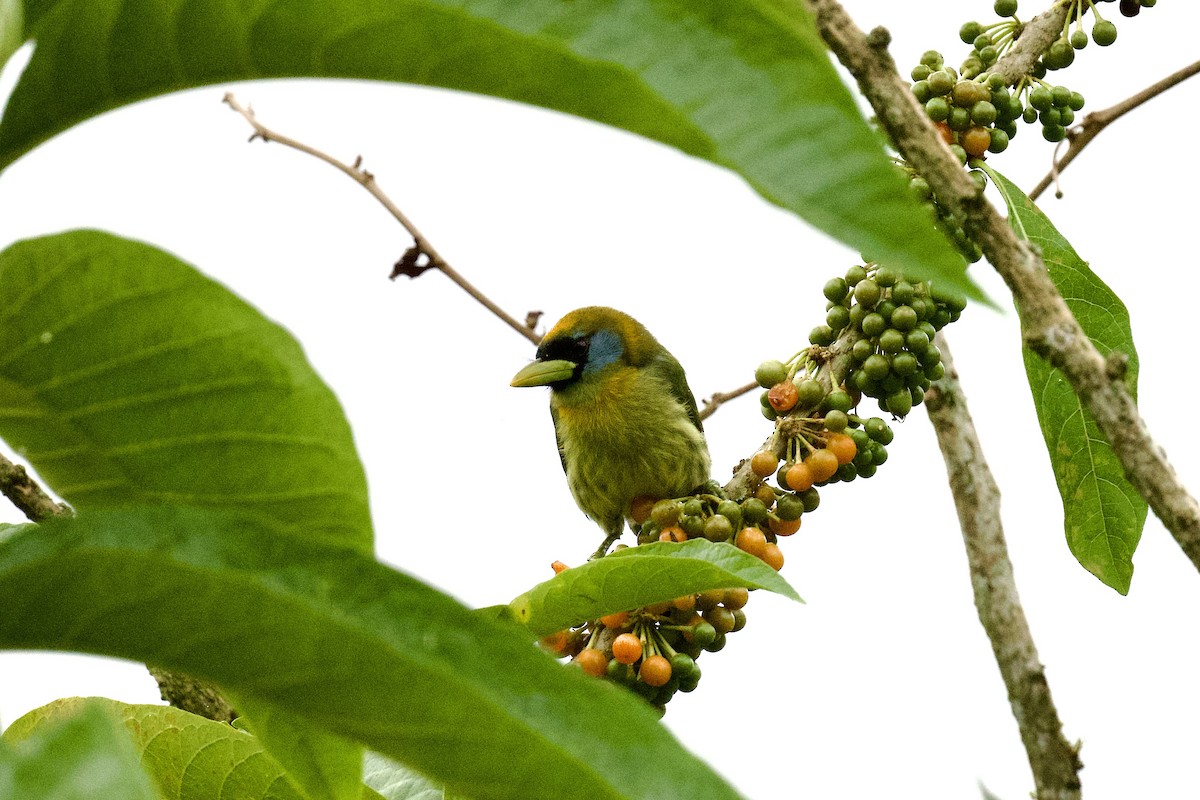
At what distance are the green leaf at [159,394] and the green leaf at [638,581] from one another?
0.43 m

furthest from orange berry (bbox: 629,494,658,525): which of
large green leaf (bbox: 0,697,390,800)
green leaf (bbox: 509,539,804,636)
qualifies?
large green leaf (bbox: 0,697,390,800)

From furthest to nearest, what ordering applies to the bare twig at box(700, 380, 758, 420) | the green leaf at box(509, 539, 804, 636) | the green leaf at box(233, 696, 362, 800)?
the bare twig at box(700, 380, 758, 420), the green leaf at box(509, 539, 804, 636), the green leaf at box(233, 696, 362, 800)

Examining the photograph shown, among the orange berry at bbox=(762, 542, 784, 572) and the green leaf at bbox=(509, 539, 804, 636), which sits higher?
the orange berry at bbox=(762, 542, 784, 572)

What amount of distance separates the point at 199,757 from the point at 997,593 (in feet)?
3.68

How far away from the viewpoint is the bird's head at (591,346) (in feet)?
12.2

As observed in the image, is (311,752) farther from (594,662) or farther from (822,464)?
(822,464)

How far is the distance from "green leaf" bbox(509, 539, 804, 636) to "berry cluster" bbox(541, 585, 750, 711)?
15.7 inches

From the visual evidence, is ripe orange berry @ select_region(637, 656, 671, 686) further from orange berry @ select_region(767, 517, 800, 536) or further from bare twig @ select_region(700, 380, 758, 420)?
bare twig @ select_region(700, 380, 758, 420)

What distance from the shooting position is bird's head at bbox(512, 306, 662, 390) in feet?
12.2

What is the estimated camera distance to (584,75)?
717 millimetres

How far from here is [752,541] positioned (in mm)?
2170

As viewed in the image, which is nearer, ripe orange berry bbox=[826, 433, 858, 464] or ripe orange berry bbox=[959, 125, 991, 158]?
ripe orange berry bbox=[826, 433, 858, 464]

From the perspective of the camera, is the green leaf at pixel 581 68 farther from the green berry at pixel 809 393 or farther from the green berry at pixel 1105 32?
the green berry at pixel 1105 32

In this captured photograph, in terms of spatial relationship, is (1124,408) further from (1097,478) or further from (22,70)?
(1097,478)
